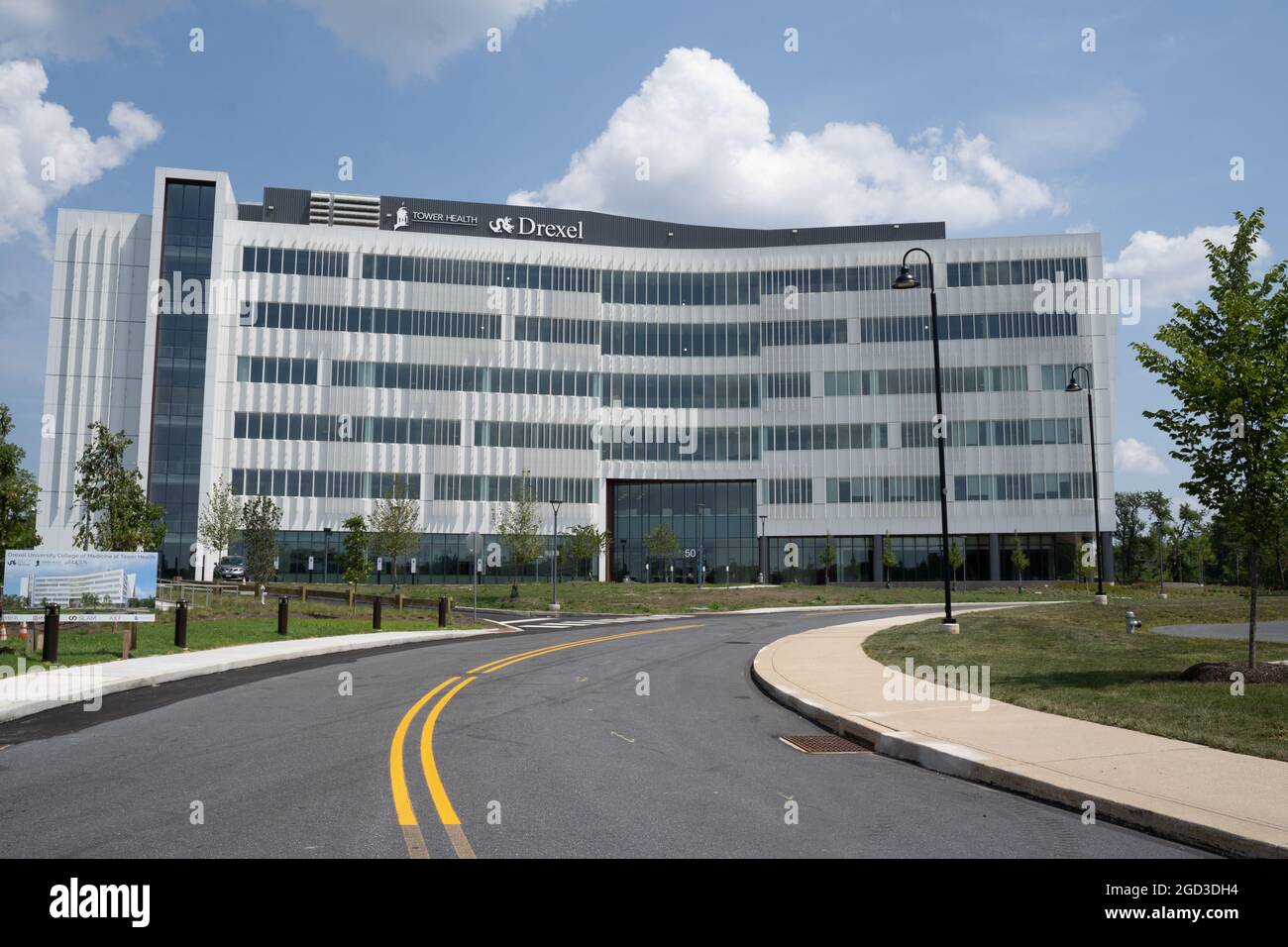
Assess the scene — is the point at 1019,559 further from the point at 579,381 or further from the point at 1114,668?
the point at 1114,668

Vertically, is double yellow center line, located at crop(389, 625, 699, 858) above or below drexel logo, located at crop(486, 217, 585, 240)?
below

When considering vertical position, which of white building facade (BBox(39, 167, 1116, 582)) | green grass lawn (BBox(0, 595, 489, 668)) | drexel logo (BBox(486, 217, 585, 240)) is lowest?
green grass lawn (BBox(0, 595, 489, 668))

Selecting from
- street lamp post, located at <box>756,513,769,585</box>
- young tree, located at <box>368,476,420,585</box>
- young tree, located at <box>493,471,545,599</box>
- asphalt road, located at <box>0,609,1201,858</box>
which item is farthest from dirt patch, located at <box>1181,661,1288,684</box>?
street lamp post, located at <box>756,513,769,585</box>

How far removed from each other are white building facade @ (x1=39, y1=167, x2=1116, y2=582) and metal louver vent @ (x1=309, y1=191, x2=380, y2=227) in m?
0.22

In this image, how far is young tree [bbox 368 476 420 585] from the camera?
196 feet

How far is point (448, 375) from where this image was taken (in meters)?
72.3

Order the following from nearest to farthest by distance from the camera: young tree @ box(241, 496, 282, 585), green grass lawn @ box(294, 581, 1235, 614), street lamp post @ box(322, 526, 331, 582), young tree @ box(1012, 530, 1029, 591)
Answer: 1. green grass lawn @ box(294, 581, 1235, 614)
2. young tree @ box(241, 496, 282, 585)
3. young tree @ box(1012, 530, 1029, 591)
4. street lamp post @ box(322, 526, 331, 582)

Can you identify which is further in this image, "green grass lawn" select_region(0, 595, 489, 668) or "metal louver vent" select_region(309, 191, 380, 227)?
"metal louver vent" select_region(309, 191, 380, 227)

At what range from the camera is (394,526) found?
59594 mm

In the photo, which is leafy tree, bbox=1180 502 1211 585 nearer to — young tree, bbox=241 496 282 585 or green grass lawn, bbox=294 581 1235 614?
green grass lawn, bbox=294 581 1235 614

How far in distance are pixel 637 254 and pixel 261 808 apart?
7406 cm

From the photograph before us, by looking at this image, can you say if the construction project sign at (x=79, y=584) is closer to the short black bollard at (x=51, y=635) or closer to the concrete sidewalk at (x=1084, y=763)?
the short black bollard at (x=51, y=635)
